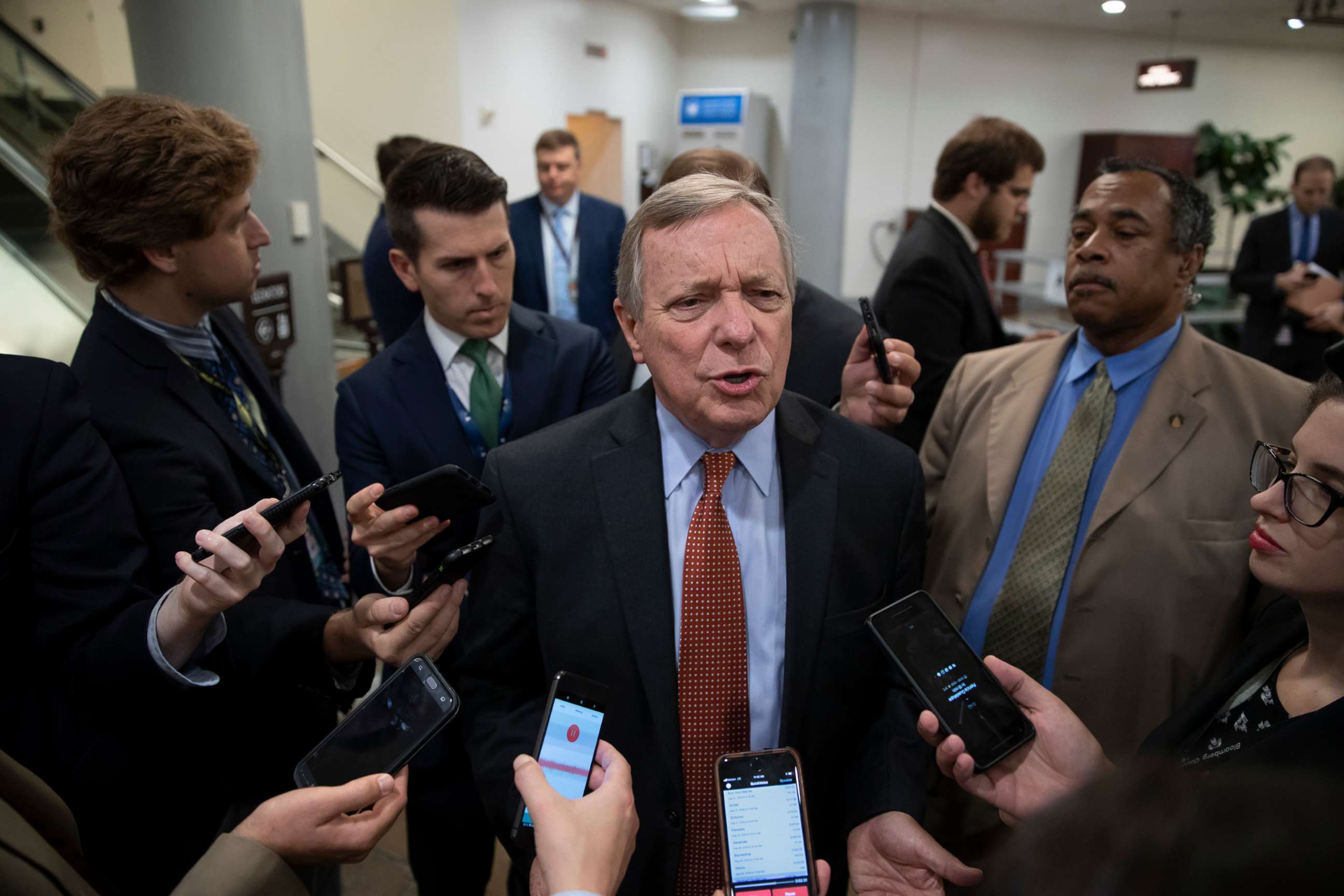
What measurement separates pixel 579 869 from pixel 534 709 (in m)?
0.48

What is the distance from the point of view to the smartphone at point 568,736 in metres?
1.14

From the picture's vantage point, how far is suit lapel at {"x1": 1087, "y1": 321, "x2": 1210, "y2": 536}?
5.51ft

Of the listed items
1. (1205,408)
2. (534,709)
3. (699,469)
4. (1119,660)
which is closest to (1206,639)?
(1119,660)

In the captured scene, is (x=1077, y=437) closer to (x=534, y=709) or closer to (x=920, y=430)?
(x=920, y=430)

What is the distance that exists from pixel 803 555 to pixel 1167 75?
947 cm

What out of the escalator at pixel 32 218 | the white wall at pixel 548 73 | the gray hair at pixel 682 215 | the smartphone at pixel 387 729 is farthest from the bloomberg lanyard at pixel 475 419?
the white wall at pixel 548 73

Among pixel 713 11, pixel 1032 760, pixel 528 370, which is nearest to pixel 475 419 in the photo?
pixel 528 370

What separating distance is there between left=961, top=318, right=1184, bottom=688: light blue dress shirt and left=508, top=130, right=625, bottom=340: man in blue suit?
7.37 ft

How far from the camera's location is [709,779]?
4.43 feet

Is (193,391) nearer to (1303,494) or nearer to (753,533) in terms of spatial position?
(753,533)

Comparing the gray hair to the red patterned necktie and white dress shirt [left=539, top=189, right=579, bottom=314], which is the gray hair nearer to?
the red patterned necktie

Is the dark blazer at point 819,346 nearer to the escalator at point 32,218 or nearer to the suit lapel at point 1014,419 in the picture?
the suit lapel at point 1014,419

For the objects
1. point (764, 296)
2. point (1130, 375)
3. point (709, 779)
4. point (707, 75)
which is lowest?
point (709, 779)

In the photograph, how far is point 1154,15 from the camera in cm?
861
